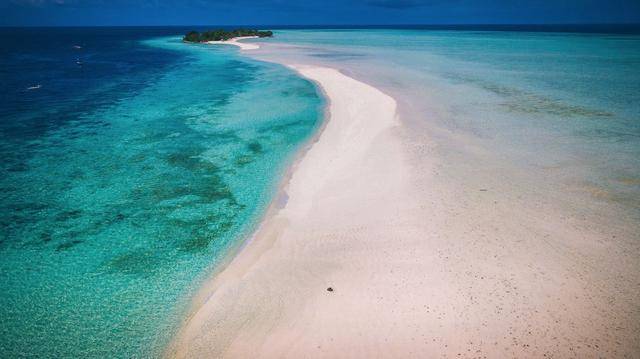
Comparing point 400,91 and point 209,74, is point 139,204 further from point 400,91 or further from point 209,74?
point 209,74

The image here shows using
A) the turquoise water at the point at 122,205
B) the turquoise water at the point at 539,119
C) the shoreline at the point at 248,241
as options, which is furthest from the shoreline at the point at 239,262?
the turquoise water at the point at 539,119

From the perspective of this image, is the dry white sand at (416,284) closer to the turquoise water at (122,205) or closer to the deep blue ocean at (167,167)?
the turquoise water at (122,205)

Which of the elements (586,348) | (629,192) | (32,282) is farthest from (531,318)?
(32,282)

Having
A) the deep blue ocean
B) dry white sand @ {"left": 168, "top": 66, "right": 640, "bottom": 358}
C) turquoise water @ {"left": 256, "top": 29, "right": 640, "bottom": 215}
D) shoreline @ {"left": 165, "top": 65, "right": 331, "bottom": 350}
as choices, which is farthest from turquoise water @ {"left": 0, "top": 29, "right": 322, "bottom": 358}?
turquoise water @ {"left": 256, "top": 29, "right": 640, "bottom": 215}

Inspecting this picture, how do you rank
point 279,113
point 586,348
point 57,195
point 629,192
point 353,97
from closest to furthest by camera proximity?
point 586,348, point 629,192, point 57,195, point 279,113, point 353,97

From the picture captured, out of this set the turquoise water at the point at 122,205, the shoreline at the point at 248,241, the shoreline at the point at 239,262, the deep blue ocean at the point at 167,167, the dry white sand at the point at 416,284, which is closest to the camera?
the dry white sand at the point at 416,284
